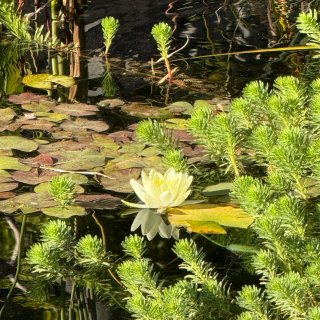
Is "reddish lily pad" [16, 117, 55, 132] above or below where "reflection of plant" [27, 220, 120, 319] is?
below

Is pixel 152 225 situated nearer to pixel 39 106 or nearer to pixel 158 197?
pixel 158 197

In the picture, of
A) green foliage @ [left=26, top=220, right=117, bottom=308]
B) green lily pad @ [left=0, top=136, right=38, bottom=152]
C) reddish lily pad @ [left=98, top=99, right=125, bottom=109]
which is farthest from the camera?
reddish lily pad @ [left=98, top=99, right=125, bottom=109]

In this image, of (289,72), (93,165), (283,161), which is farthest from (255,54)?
(283,161)

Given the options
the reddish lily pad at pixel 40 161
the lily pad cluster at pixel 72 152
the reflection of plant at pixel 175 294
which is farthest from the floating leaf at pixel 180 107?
Result: the reflection of plant at pixel 175 294

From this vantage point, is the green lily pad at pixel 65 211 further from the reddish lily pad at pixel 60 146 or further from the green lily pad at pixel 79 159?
the reddish lily pad at pixel 60 146

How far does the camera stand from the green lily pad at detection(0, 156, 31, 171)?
105 inches

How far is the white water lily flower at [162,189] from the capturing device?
2.30 metres

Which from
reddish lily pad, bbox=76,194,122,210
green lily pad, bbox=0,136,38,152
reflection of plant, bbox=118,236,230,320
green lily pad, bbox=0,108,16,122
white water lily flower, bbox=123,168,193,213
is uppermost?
reflection of plant, bbox=118,236,230,320

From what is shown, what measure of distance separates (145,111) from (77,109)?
0.74 ft

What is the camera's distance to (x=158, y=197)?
2.36m

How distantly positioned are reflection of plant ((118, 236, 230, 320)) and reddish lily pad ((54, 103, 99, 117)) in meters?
1.35

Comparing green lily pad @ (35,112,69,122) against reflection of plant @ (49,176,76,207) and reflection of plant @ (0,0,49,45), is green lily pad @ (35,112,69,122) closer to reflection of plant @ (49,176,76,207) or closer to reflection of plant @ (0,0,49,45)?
reflection of plant @ (0,0,49,45)

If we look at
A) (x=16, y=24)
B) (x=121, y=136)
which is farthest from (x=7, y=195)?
(x=16, y=24)

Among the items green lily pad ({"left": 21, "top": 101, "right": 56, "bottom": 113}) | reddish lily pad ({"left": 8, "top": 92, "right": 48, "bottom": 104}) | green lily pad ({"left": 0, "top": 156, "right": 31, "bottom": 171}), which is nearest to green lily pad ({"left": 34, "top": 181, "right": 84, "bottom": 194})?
green lily pad ({"left": 0, "top": 156, "right": 31, "bottom": 171})
